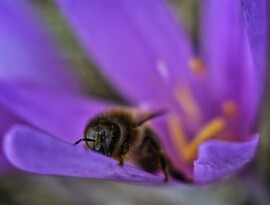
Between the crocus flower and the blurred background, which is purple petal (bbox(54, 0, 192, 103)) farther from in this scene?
the blurred background

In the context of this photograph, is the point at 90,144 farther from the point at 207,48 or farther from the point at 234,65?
the point at 207,48

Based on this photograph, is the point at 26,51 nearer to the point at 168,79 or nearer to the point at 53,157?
the point at 168,79

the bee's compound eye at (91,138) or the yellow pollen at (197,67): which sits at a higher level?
the bee's compound eye at (91,138)

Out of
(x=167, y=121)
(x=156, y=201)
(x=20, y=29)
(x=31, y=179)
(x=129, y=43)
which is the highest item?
(x=20, y=29)

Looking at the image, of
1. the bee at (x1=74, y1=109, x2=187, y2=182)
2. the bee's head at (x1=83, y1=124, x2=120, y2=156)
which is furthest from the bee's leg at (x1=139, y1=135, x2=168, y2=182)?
the bee's head at (x1=83, y1=124, x2=120, y2=156)

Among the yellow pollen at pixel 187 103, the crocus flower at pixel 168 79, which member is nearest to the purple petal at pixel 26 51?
the crocus flower at pixel 168 79

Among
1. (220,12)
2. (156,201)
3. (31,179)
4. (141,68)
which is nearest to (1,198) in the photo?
(31,179)

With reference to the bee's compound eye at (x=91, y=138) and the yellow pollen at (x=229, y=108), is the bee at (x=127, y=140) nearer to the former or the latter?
the bee's compound eye at (x=91, y=138)
